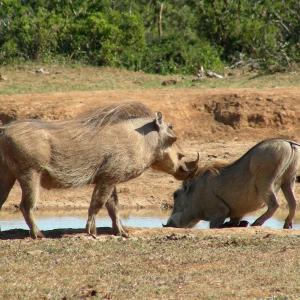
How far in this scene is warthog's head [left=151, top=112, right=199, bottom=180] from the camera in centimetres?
930

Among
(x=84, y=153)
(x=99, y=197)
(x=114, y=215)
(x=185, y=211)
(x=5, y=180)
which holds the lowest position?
(x=185, y=211)

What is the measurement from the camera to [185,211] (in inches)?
427

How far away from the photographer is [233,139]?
52.9 feet

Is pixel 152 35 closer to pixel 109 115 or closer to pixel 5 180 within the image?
pixel 109 115

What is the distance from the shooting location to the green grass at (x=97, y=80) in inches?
715

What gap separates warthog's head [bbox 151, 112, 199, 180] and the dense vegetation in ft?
32.6

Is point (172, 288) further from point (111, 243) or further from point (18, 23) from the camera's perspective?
point (18, 23)

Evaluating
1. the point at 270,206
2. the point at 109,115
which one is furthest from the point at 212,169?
the point at 109,115

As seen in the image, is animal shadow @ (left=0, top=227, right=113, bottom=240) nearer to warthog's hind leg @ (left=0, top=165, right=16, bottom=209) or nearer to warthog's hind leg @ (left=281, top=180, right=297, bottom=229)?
warthog's hind leg @ (left=0, top=165, right=16, bottom=209)

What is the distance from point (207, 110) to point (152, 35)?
742 centimetres

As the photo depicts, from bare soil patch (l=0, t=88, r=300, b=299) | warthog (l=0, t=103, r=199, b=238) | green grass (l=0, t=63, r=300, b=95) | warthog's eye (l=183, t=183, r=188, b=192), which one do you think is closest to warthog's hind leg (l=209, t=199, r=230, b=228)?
warthog's eye (l=183, t=183, r=188, b=192)

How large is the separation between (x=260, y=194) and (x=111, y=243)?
2536mm

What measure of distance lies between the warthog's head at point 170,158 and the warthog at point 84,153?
0.01 meters

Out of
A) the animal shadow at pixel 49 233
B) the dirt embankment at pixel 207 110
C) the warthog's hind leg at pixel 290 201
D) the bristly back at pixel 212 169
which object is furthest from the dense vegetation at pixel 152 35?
the animal shadow at pixel 49 233
